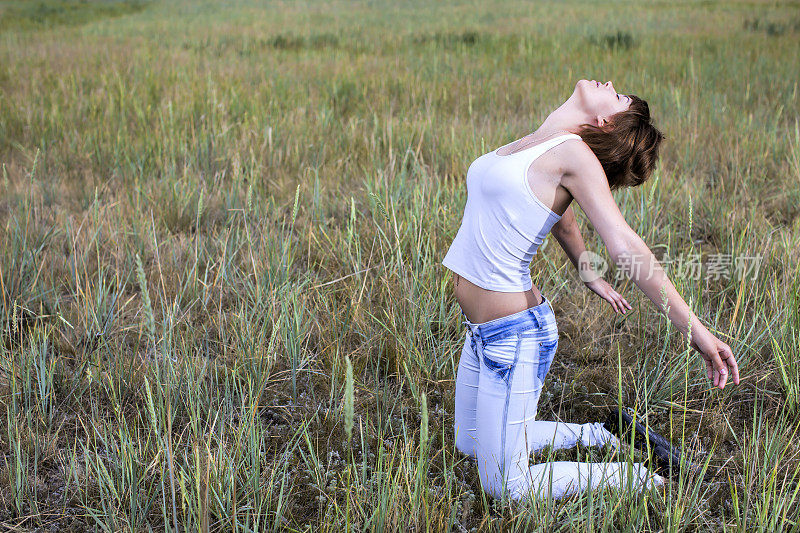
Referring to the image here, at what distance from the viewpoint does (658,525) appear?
1.49 m

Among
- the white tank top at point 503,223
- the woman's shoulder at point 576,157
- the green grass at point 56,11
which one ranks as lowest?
the white tank top at point 503,223

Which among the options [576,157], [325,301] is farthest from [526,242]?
[325,301]

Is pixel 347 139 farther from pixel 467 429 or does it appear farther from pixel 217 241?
pixel 467 429

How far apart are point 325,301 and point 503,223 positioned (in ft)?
2.85

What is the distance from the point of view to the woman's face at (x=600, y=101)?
1447 millimetres

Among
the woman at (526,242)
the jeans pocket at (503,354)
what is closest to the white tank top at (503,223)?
the woman at (526,242)

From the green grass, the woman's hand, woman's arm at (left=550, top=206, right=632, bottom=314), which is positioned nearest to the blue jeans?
woman's arm at (left=550, top=206, right=632, bottom=314)

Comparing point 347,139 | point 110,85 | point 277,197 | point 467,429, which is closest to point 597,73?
point 347,139

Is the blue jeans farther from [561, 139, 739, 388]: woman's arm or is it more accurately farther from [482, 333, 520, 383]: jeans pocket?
[561, 139, 739, 388]: woman's arm

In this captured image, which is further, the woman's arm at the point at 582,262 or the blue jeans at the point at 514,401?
the woman's arm at the point at 582,262

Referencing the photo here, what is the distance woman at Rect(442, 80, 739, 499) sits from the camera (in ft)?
4.47

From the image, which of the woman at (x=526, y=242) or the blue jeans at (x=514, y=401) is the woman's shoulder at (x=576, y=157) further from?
the blue jeans at (x=514, y=401)

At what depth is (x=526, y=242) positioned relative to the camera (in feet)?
4.74

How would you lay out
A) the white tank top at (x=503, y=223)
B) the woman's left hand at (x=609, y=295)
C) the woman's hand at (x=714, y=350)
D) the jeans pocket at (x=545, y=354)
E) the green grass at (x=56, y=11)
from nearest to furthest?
the woman's hand at (x=714, y=350) → the white tank top at (x=503, y=223) → the jeans pocket at (x=545, y=354) → the woman's left hand at (x=609, y=295) → the green grass at (x=56, y=11)
